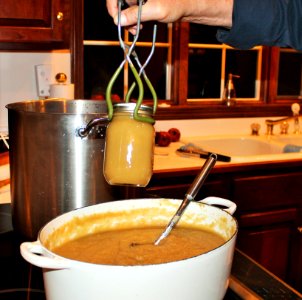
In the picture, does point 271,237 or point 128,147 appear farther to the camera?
point 271,237

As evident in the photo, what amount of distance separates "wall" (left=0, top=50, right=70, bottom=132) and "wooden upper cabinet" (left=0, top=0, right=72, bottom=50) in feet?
1.21

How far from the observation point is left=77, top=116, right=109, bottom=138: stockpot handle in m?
0.81

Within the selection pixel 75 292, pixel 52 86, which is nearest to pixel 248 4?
pixel 75 292

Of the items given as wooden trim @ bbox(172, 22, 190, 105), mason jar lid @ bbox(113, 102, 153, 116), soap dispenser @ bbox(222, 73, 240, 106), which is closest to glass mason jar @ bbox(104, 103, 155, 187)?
mason jar lid @ bbox(113, 102, 153, 116)

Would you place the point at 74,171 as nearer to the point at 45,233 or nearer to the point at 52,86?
the point at 45,233

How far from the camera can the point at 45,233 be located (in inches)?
27.0

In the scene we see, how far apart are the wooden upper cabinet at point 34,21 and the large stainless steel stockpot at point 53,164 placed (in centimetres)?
97

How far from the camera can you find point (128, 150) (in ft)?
2.34

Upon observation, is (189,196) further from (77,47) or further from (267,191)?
(77,47)

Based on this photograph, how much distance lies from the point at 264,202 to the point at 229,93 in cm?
78

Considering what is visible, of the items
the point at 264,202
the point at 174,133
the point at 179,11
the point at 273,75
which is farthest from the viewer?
the point at 273,75

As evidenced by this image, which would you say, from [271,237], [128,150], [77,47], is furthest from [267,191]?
[128,150]

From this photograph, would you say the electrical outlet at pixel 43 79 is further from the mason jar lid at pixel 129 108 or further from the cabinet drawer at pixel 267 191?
the mason jar lid at pixel 129 108

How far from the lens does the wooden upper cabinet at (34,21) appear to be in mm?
1771
